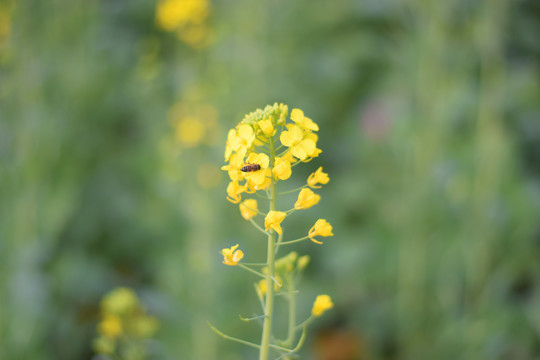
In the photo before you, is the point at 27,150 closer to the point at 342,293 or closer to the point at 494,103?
the point at 342,293

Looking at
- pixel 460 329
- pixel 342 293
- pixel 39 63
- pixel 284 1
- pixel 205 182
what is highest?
pixel 284 1

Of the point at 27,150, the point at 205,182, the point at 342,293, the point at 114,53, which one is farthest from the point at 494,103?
the point at 114,53

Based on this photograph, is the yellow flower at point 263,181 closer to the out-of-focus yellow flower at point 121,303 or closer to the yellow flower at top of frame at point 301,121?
the yellow flower at top of frame at point 301,121

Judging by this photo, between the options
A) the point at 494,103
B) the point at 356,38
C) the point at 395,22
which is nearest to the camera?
the point at 494,103

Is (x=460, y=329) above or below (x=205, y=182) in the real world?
below

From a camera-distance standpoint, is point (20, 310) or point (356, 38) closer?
point (20, 310)

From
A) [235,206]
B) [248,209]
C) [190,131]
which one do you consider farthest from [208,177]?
[248,209]
